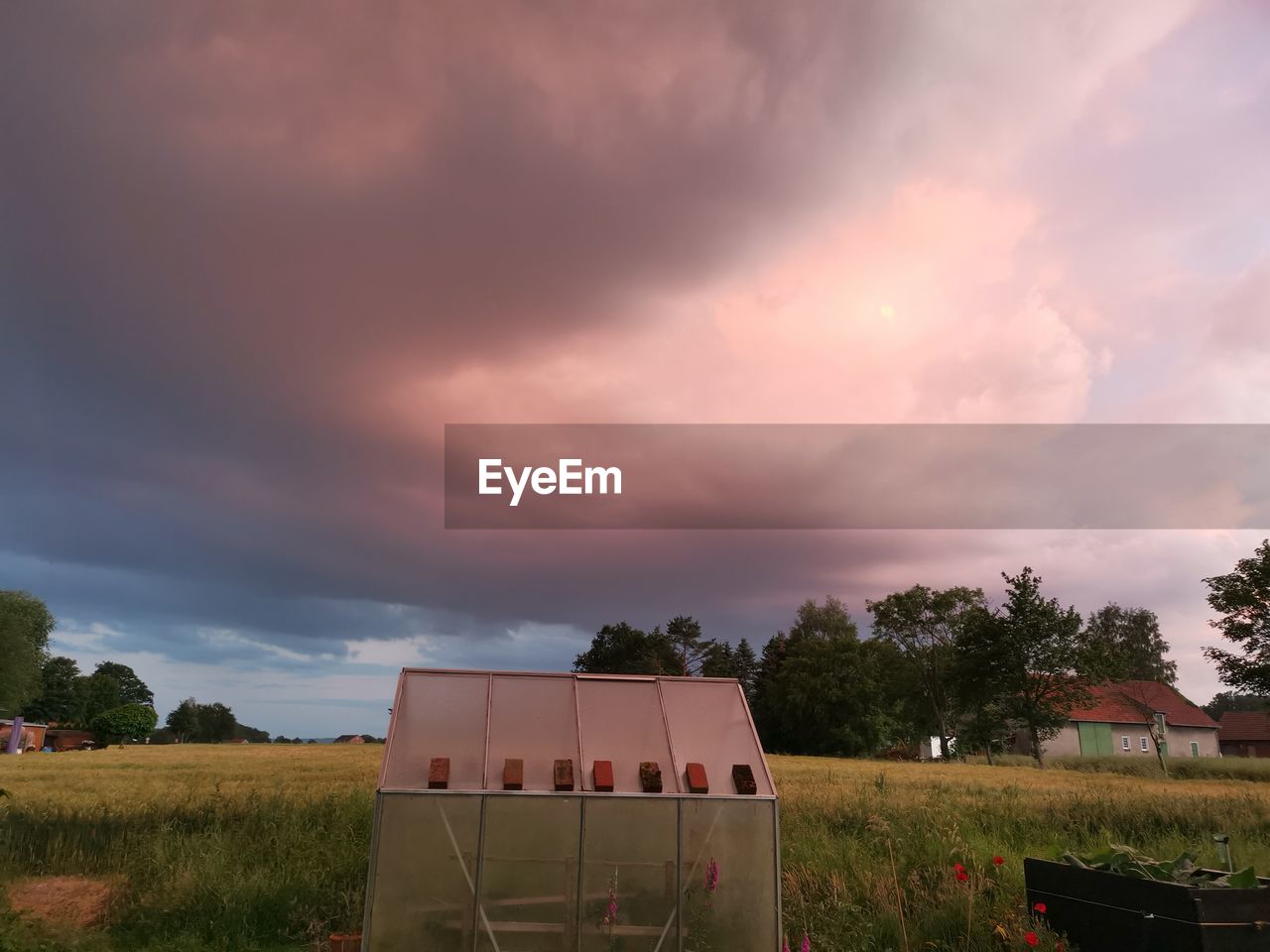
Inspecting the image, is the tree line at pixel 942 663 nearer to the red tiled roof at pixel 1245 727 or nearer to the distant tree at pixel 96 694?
the red tiled roof at pixel 1245 727

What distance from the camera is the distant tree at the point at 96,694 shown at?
100 meters

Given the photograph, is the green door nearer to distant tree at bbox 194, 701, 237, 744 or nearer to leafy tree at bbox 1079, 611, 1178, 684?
leafy tree at bbox 1079, 611, 1178, 684

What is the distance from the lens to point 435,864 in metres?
8.17

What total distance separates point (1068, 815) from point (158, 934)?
15858 mm

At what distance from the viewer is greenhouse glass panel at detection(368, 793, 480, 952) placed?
802 cm

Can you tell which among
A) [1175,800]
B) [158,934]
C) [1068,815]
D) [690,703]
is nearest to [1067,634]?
[1175,800]

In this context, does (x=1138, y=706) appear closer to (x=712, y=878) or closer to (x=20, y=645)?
(x=712, y=878)

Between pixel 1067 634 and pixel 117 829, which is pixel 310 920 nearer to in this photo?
pixel 117 829

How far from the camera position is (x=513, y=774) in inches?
338

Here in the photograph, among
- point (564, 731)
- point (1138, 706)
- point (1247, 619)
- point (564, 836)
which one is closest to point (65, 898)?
point (564, 731)

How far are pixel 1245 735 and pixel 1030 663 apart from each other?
46.7m

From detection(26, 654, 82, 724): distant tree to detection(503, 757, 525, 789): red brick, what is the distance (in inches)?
4270

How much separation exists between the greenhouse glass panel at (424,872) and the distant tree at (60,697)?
355 ft

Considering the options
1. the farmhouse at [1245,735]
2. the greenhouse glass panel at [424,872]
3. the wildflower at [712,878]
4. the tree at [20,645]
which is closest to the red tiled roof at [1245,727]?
the farmhouse at [1245,735]
